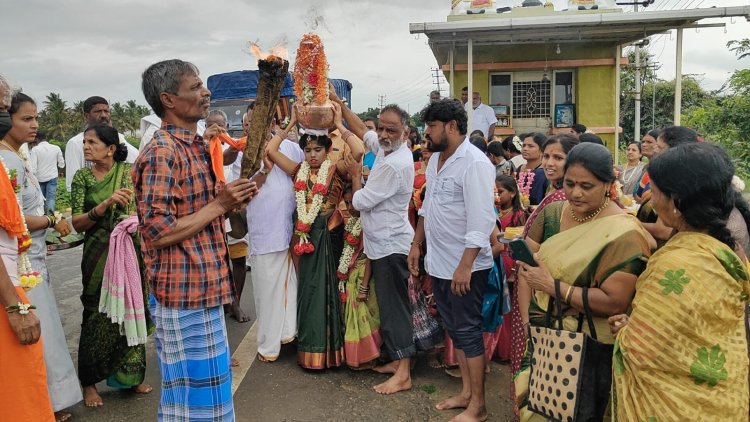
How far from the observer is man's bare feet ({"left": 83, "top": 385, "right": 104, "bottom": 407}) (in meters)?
3.83

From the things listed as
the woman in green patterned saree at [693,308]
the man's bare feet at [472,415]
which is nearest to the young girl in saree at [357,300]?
the man's bare feet at [472,415]

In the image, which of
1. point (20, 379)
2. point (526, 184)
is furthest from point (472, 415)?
point (20, 379)

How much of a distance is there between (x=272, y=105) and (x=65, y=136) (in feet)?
195

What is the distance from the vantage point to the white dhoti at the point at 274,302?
14.7 ft

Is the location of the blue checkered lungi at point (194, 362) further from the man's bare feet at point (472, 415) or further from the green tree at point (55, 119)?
the green tree at point (55, 119)

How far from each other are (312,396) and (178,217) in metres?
2.04

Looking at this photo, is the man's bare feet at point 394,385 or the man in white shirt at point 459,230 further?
the man's bare feet at point 394,385

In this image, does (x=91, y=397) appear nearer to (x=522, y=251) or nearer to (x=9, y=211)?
(x=9, y=211)

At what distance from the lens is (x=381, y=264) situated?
4105 mm

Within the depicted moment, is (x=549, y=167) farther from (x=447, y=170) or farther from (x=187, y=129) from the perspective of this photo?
(x=187, y=129)

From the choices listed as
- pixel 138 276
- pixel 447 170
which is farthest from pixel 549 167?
pixel 138 276

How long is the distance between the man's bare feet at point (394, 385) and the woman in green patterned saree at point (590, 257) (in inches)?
56.9

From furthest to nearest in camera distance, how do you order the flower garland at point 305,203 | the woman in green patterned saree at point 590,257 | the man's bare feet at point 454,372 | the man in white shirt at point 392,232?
the flower garland at point 305,203, the man's bare feet at point 454,372, the man in white shirt at point 392,232, the woman in green patterned saree at point 590,257

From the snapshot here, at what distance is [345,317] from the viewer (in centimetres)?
438
